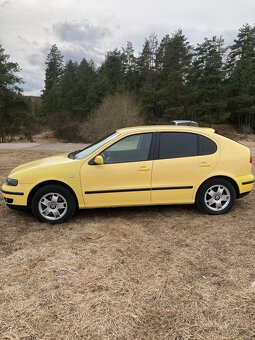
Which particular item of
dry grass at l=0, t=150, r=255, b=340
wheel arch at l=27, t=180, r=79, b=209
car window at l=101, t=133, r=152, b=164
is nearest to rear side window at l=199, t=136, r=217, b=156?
car window at l=101, t=133, r=152, b=164

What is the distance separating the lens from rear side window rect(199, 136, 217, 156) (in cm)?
516

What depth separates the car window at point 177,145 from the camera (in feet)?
16.6

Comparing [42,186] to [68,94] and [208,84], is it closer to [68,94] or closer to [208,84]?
[208,84]

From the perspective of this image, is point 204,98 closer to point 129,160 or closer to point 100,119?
point 100,119

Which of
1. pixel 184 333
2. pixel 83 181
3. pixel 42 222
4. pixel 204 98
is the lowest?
pixel 184 333

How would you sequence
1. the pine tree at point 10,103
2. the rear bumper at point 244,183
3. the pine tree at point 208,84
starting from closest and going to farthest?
the rear bumper at point 244,183
the pine tree at point 10,103
the pine tree at point 208,84

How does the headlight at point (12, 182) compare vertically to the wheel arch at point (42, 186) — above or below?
above

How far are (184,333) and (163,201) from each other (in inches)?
106

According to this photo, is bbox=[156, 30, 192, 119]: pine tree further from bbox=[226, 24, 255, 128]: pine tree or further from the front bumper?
the front bumper

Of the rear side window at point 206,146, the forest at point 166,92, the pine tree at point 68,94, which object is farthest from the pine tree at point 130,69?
the rear side window at point 206,146

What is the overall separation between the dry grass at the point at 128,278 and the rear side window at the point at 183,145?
42.2 inches

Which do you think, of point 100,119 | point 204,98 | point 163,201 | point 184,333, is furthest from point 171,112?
point 184,333

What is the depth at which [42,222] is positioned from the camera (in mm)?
4832

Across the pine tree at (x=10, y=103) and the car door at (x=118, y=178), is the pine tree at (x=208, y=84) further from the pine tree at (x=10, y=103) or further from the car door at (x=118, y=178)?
the car door at (x=118, y=178)
